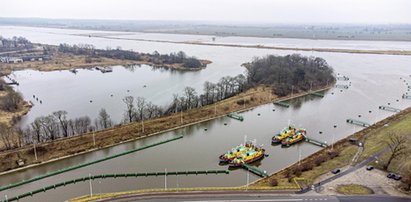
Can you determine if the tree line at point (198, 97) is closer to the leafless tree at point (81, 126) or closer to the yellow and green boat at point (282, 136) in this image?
the leafless tree at point (81, 126)

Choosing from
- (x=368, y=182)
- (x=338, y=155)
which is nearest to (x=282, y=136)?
(x=338, y=155)

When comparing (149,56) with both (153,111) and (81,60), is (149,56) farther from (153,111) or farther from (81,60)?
(153,111)

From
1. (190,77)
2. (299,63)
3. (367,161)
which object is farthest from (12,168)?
(299,63)

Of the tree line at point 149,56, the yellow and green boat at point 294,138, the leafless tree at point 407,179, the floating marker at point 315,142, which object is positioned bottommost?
the floating marker at point 315,142

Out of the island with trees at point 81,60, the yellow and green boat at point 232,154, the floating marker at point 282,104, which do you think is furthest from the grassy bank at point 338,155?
the island with trees at point 81,60

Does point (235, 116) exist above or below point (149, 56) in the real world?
below

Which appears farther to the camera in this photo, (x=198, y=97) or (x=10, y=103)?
(x=198, y=97)
